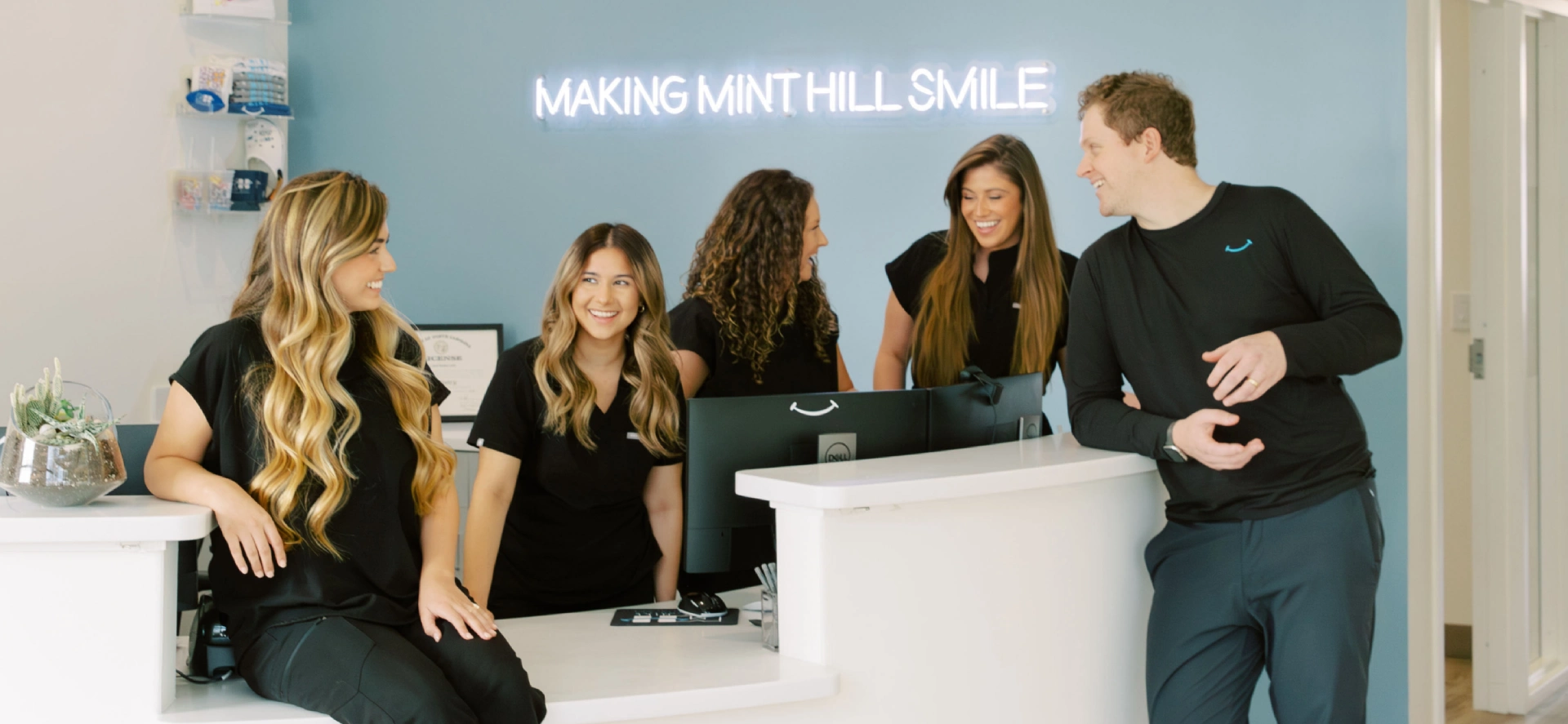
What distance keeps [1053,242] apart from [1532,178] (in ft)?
6.44

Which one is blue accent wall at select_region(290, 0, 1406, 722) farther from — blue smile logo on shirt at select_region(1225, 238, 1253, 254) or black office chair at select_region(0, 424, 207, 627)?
black office chair at select_region(0, 424, 207, 627)

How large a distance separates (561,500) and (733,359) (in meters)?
0.60

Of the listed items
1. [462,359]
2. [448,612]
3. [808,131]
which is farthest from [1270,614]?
[462,359]

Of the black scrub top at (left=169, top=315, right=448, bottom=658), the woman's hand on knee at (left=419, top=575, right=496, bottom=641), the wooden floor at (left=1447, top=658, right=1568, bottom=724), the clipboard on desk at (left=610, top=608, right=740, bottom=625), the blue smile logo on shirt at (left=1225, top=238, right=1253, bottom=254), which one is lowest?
the wooden floor at (left=1447, top=658, right=1568, bottom=724)

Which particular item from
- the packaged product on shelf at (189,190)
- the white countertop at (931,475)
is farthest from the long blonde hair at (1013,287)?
the packaged product on shelf at (189,190)

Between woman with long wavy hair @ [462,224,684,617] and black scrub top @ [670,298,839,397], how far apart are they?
0.29m

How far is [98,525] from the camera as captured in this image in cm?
161

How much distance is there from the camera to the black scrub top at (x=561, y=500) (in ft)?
8.17

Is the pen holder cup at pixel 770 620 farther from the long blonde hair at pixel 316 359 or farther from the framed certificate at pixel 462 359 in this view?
the framed certificate at pixel 462 359

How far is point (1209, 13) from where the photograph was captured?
3717 mm

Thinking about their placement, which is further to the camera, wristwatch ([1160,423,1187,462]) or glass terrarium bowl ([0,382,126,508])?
wristwatch ([1160,423,1187,462])

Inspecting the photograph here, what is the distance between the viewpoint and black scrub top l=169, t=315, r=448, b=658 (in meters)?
1.78

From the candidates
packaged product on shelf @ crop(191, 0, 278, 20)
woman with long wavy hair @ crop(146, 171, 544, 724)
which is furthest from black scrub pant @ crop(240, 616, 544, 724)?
packaged product on shelf @ crop(191, 0, 278, 20)

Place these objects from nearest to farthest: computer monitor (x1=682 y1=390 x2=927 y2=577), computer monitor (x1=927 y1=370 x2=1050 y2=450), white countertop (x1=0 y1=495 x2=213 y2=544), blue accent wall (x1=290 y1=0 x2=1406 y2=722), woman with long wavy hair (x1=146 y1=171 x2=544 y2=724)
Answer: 1. white countertop (x1=0 y1=495 x2=213 y2=544)
2. woman with long wavy hair (x1=146 y1=171 x2=544 y2=724)
3. computer monitor (x1=682 y1=390 x2=927 y2=577)
4. computer monitor (x1=927 y1=370 x2=1050 y2=450)
5. blue accent wall (x1=290 y1=0 x2=1406 y2=722)
